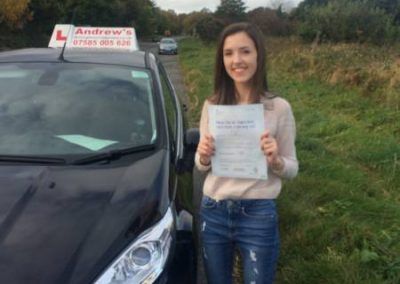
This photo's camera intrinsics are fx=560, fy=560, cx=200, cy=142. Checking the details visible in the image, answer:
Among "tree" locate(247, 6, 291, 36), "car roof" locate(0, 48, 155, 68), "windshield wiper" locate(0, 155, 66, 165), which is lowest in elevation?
"tree" locate(247, 6, 291, 36)

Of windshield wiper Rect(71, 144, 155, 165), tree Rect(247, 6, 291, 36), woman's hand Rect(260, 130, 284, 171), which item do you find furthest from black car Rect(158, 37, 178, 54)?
woman's hand Rect(260, 130, 284, 171)

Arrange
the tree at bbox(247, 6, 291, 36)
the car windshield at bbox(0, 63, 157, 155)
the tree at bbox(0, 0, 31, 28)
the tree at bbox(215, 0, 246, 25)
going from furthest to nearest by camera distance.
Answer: the tree at bbox(215, 0, 246, 25) < the tree at bbox(247, 6, 291, 36) < the tree at bbox(0, 0, 31, 28) < the car windshield at bbox(0, 63, 157, 155)

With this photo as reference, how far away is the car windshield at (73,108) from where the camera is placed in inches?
125

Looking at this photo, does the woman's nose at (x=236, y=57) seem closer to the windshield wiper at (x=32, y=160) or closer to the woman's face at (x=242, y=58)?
the woman's face at (x=242, y=58)

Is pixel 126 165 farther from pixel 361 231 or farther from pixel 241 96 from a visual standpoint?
pixel 361 231

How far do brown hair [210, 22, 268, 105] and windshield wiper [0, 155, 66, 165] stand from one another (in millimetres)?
911

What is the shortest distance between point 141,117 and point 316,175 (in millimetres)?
3154

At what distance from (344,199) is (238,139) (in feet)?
9.72

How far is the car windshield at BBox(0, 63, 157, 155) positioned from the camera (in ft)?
10.4

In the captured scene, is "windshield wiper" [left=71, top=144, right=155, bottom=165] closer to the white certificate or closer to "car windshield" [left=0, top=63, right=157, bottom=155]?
"car windshield" [left=0, top=63, right=157, bottom=155]

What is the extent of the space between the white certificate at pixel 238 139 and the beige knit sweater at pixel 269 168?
7 centimetres

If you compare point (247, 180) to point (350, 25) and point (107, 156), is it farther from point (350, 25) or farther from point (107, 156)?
point (350, 25)

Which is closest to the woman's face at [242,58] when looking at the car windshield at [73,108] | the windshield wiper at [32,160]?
the car windshield at [73,108]

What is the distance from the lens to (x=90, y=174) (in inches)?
111
